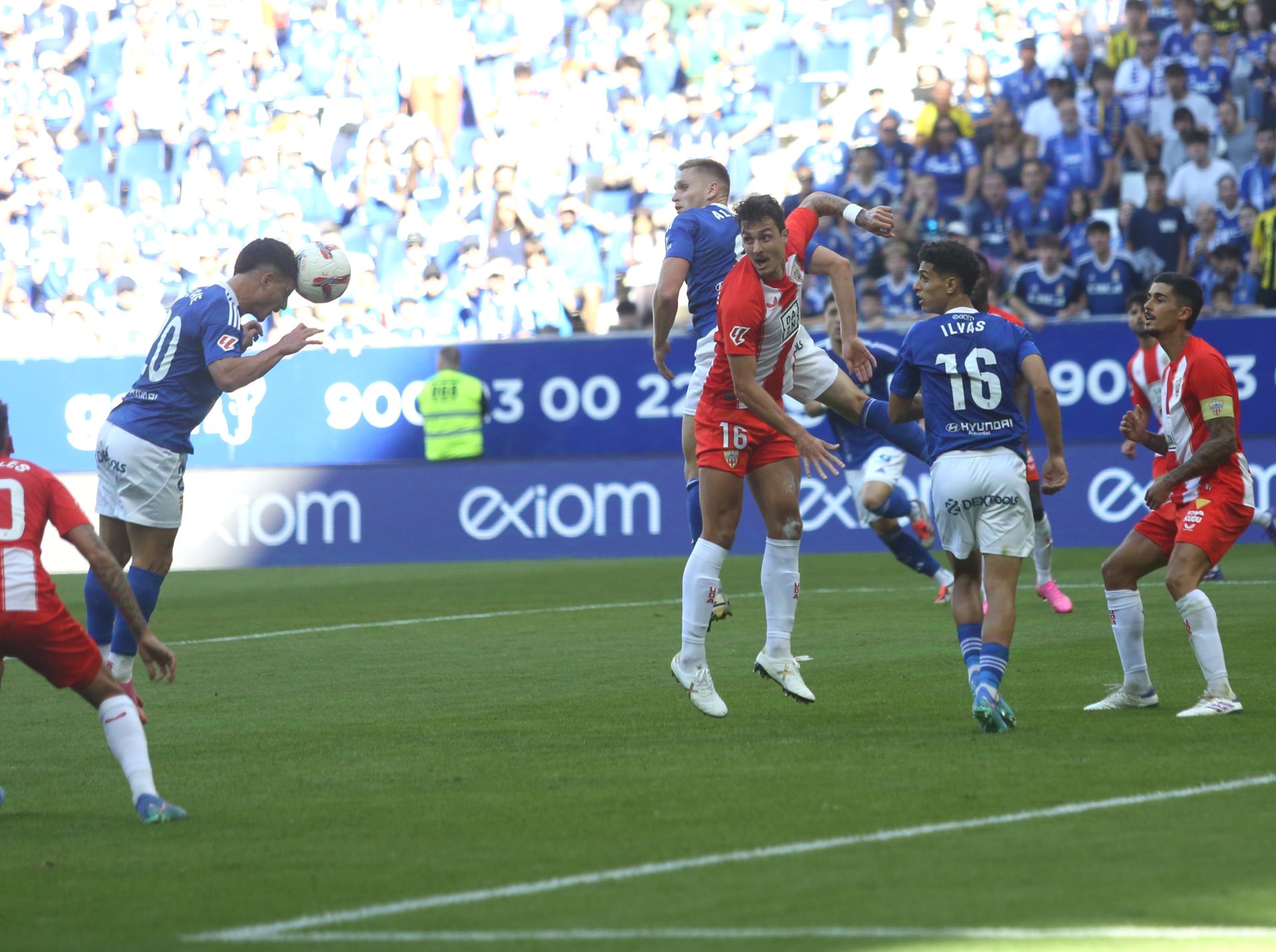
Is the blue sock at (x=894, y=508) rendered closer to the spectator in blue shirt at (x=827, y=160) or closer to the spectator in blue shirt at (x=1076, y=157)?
the spectator in blue shirt at (x=1076, y=157)

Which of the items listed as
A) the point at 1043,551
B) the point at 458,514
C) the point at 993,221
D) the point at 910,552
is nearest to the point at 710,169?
the point at 1043,551

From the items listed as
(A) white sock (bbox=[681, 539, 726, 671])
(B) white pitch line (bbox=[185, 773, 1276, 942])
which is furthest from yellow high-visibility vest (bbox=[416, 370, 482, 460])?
→ (B) white pitch line (bbox=[185, 773, 1276, 942])

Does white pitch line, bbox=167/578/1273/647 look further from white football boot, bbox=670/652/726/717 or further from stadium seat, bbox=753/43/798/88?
stadium seat, bbox=753/43/798/88

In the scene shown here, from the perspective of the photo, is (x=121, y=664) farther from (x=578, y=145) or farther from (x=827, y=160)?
(x=578, y=145)

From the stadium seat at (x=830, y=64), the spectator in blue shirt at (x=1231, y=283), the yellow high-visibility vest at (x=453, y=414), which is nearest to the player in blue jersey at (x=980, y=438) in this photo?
the spectator in blue shirt at (x=1231, y=283)

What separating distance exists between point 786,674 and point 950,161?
41.3 feet

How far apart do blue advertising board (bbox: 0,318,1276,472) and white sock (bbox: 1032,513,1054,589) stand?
5600mm

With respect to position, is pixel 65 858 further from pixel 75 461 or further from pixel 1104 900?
pixel 75 461

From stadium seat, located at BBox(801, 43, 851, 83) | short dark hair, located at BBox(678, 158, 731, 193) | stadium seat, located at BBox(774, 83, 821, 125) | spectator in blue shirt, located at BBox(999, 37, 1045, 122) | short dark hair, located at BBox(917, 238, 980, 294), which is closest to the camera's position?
short dark hair, located at BBox(917, 238, 980, 294)

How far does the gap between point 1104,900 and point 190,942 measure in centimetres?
220

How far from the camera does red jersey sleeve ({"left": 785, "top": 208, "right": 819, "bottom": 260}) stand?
26.7 feet

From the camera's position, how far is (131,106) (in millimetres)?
24422

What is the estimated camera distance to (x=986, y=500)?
286 inches

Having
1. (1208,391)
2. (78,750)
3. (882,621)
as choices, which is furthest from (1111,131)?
(78,750)
